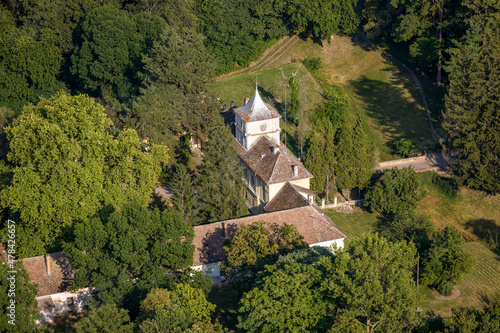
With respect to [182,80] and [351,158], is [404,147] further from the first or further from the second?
[182,80]

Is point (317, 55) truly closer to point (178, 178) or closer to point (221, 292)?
point (178, 178)

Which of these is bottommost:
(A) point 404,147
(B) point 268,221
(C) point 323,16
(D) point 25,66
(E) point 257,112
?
(B) point 268,221

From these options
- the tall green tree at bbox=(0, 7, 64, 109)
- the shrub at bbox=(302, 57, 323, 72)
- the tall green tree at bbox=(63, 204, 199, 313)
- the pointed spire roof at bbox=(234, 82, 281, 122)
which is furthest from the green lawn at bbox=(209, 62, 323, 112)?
the tall green tree at bbox=(63, 204, 199, 313)

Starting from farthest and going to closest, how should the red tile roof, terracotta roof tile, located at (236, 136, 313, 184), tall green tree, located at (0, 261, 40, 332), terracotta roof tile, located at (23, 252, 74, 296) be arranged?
terracotta roof tile, located at (236, 136, 313, 184), the red tile roof, terracotta roof tile, located at (23, 252, 74, 296), tall green tree, located at (0, 261, 40, 332)

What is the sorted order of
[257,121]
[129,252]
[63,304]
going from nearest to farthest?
1. [129,252]
2. [63,304]
3. [257,121]

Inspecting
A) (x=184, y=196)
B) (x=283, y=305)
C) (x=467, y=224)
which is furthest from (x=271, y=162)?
(x=467, y=224)

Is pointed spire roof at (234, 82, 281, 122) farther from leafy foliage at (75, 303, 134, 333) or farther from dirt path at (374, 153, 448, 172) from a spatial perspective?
leafy foliage at (75, 303, 134, 333)

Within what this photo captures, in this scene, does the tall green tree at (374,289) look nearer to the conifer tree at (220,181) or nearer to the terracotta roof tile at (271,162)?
the conifer tree at (220,181)

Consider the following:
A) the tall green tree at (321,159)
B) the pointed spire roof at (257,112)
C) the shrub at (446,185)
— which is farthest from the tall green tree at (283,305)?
the shrub at (446,185)
